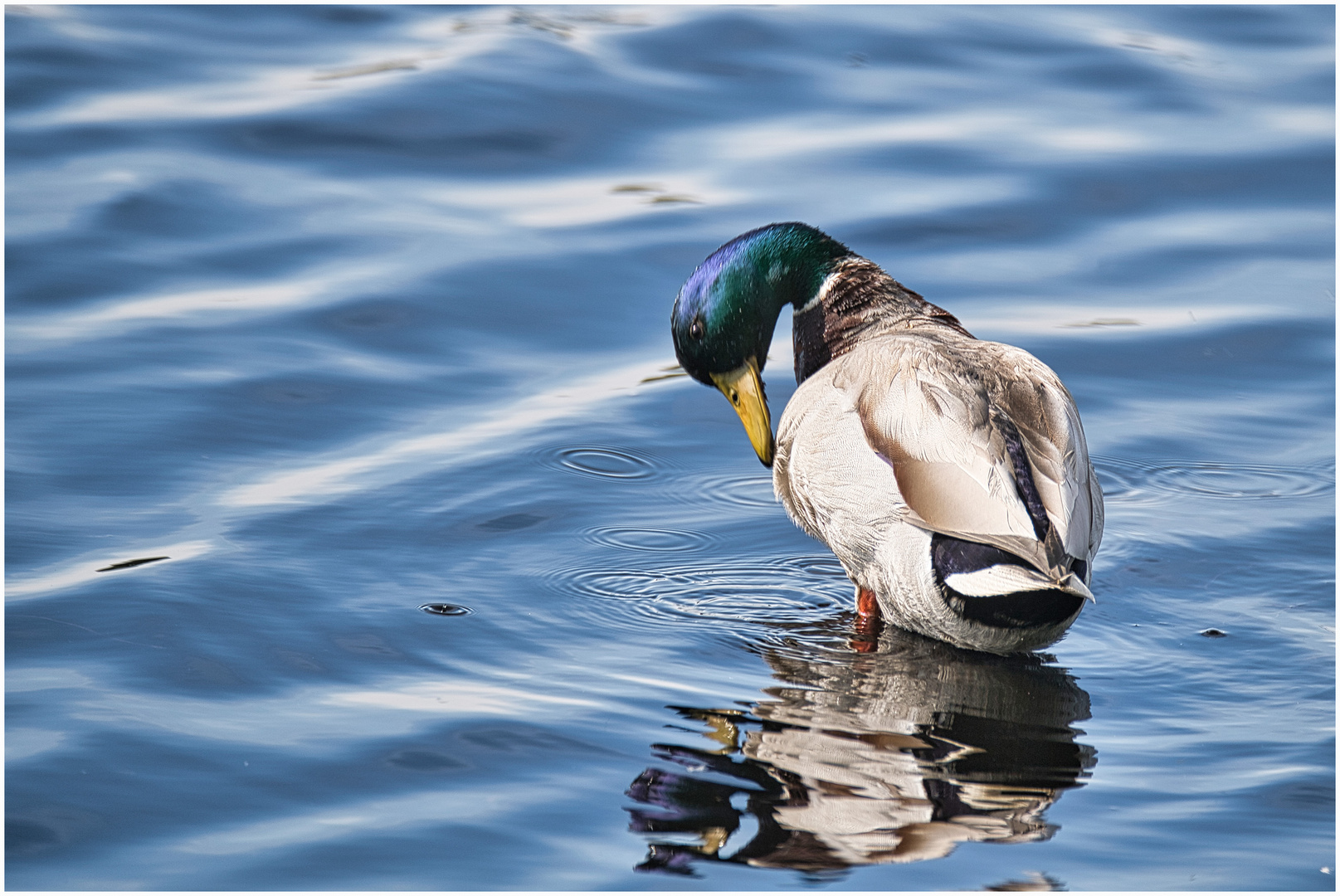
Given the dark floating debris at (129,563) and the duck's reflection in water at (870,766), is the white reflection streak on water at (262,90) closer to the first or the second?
the dark floating debris at (129,563)

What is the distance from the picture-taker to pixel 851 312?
5527 mm

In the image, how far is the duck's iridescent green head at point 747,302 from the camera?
5.57 meters

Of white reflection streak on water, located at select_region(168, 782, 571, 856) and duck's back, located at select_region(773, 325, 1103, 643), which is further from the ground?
duck's back, located at select_region(773, 325, 1103, 643)

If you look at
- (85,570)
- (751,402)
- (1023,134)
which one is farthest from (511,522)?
(1023,134)

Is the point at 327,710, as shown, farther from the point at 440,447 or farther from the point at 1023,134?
the point at 1023,134

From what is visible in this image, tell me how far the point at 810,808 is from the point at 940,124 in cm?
699

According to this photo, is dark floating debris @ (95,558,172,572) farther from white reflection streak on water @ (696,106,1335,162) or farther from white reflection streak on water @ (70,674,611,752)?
white reflection streak on water @ (696,106,1335,162)

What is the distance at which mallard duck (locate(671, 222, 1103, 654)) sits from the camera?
13.8ft

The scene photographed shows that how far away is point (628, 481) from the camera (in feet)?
19.6

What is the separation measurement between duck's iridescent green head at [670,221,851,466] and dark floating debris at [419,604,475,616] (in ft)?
3.83

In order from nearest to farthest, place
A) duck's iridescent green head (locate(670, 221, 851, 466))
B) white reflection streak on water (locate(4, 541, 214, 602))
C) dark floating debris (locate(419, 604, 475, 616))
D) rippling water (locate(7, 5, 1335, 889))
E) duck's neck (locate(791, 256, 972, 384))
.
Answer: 1. rippling water (locate(7, 5, 1335, 889))
2. dark floating debris (locate(419, 604, 475, 616))
3. white reflection streak on water (locate(4, 541, 214, 602))
4. duck's neck (locate(791, 256, 972, 384))
5. duck's iridescent green head (locate(670, 221, 851, 466))

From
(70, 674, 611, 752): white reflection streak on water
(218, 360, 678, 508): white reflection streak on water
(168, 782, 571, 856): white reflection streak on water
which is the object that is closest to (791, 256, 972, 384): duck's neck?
(218, 360, 678, 508): white reflection streak on water

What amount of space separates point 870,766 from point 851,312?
197cm

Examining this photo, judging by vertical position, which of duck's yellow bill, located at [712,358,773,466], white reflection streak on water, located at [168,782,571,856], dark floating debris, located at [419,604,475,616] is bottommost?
dark floating debris, located at [419,604,475,616]
